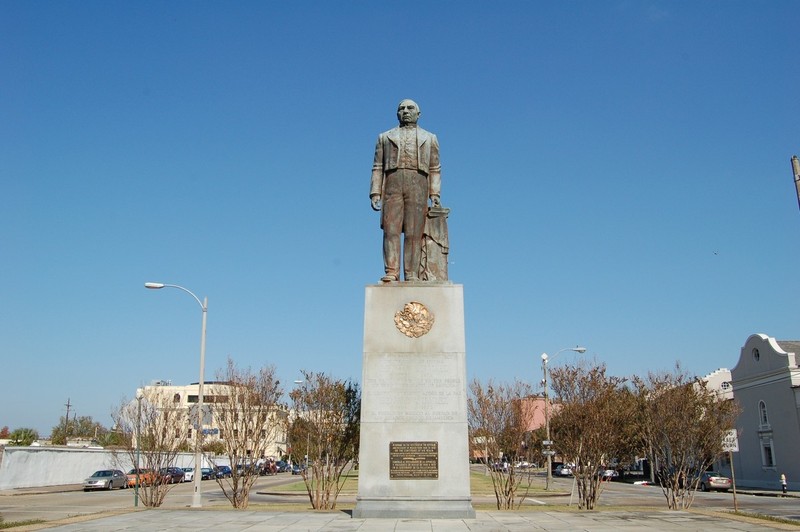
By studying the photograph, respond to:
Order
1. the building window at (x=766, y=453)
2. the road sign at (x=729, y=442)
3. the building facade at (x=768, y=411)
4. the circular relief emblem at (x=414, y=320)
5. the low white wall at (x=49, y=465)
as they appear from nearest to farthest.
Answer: the circular relief emblem at (x=414, y=320) → the road sign at (x=729, y=442) → the low white wall at (x=49, y=465) → the building facade at (x=768, y=411) → the building window at (x=766, y=453)

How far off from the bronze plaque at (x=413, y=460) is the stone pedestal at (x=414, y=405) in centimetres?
2

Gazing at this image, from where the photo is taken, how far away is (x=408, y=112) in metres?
15.5

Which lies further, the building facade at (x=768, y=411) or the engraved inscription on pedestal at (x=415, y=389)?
the building facade at (x=768, y=411)

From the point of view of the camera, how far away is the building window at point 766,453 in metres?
47.1

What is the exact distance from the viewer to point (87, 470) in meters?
53.1

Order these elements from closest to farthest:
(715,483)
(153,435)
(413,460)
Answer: (413,460)
(153,435)
(715,483)

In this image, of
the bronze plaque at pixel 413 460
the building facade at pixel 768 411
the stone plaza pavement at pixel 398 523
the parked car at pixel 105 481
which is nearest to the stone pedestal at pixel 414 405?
the bronze plaque at pixel 413 460

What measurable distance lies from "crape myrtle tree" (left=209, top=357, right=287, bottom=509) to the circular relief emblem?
784cm

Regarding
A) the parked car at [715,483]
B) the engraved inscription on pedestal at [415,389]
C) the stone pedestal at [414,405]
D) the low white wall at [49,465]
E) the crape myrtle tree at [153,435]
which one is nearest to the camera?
the stone pedestal at [414,405]

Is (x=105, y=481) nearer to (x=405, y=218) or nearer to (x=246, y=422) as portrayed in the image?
(x=246, y=422)

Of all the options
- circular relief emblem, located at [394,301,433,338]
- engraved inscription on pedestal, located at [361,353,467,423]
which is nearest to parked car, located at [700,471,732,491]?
engraved inscription on pedestal, located at [361,353,467,423]

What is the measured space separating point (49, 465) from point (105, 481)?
695 centimetres

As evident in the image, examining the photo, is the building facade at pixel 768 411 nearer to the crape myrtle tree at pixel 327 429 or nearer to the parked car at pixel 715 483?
the parked car at pixel 715 483

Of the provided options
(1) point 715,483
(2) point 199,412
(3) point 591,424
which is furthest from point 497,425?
(1) point 715,483
